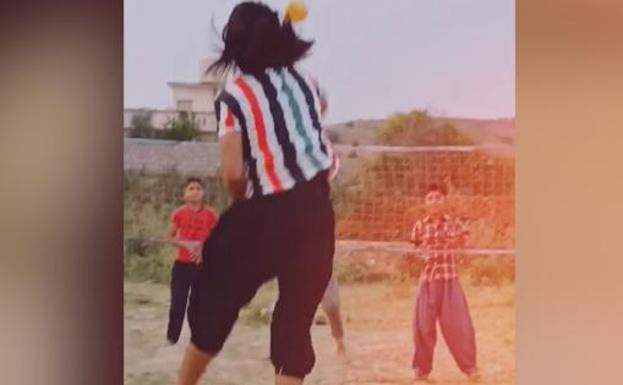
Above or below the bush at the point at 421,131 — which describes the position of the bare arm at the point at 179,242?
below

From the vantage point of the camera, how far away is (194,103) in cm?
173

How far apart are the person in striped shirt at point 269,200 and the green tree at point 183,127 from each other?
0.18ft

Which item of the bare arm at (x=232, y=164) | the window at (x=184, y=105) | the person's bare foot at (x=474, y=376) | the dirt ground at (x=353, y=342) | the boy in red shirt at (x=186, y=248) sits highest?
the window at (x=184, y=105)

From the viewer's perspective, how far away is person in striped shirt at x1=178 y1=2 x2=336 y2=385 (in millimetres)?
1712

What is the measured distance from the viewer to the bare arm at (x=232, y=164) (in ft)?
5.64

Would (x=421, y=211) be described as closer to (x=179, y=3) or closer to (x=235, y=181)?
(x=235, y=181)

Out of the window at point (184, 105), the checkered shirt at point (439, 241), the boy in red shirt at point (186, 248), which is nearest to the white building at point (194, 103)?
the window at point (184, 105)

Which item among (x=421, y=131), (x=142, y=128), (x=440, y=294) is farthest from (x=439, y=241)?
(x=142, y=128)

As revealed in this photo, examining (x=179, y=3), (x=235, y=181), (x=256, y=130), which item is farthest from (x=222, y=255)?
(x=179, y=3)

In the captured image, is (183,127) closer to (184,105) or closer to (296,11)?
(184,105)

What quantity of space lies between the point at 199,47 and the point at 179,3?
4.0 inches

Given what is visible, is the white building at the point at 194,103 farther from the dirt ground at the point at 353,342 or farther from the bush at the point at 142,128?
the dirt ground at the point at 353,342

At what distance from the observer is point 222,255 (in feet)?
5.67

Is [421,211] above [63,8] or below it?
below
